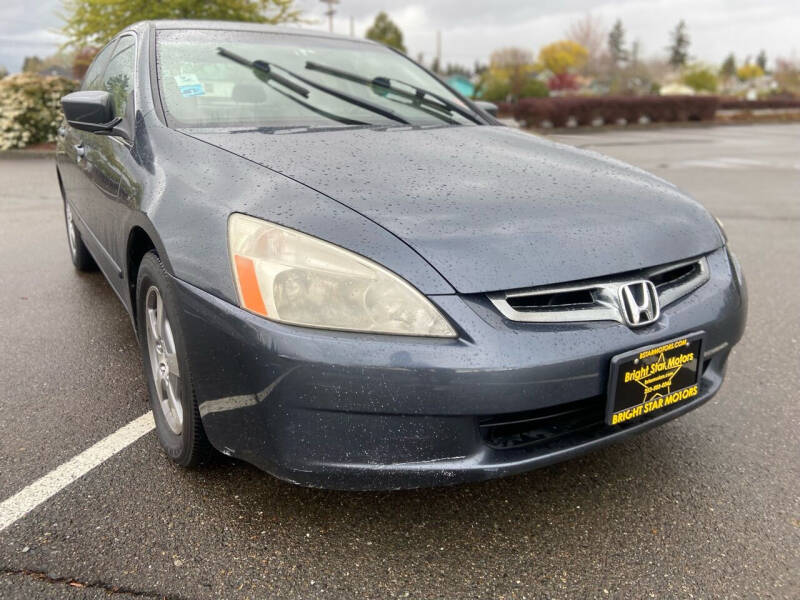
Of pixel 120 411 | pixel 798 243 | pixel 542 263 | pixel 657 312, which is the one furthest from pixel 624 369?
pixel 798 243

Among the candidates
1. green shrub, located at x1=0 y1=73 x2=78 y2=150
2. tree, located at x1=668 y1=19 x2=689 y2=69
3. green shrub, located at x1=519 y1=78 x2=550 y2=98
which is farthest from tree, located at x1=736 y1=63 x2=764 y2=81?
green shrub, located at x1=0 y1=73 x2=78 y2=150

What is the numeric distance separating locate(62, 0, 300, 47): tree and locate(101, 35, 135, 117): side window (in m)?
11.7

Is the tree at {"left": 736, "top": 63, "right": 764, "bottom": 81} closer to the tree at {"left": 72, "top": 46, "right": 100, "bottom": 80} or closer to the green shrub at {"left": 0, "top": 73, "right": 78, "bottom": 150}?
the tree at {"left": 72, "top": 46, "right": 100, "bottom": 80}

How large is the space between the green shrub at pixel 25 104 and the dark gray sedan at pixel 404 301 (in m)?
11.5

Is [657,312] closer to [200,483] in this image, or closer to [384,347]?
[384,347]

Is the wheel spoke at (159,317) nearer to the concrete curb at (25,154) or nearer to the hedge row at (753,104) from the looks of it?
the concrete curb at (25,154)

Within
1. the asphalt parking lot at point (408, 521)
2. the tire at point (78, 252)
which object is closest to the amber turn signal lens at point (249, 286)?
the asphalt parking lot at point (408, 521)

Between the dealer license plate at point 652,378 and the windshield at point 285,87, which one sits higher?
the windshield at point 285,87

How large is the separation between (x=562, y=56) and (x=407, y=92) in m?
76.5

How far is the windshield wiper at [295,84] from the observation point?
9.39 ft

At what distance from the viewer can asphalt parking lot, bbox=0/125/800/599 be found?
1753mm

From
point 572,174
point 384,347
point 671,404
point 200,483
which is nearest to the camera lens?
point 384,347

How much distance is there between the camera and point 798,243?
19.2 feet

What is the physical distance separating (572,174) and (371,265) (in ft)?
3.13
